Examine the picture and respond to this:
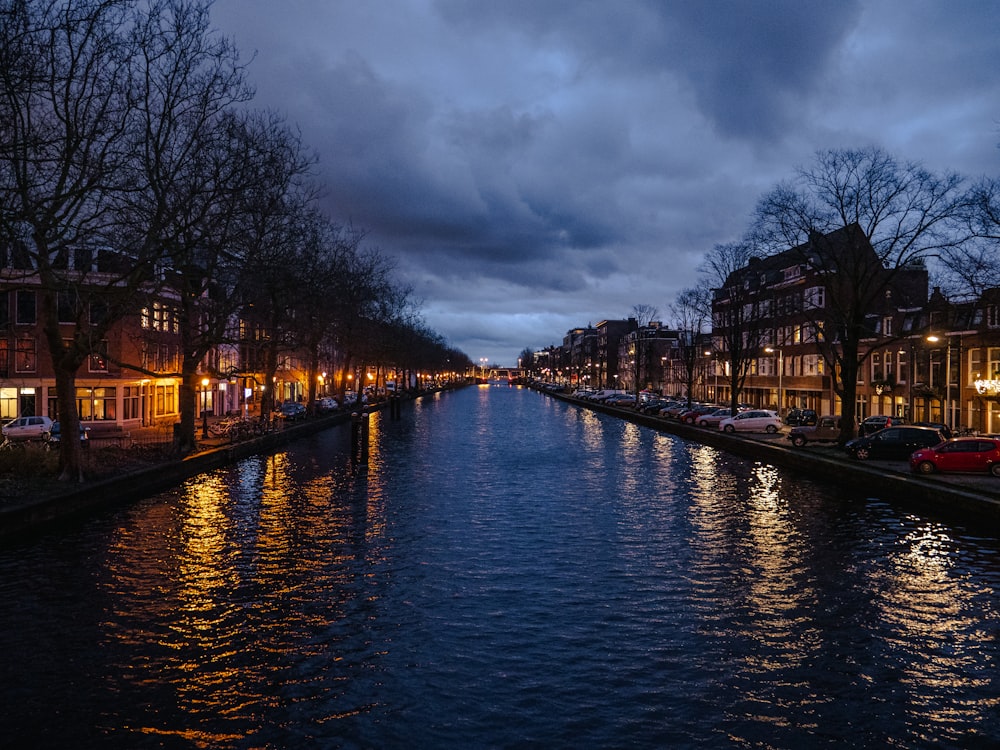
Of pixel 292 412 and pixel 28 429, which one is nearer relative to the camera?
pixel 28 429

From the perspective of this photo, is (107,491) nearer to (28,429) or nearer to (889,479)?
(28,429)

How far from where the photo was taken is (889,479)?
98.9 feet

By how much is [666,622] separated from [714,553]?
638 centimetres

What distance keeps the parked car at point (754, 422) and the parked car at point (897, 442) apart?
20.9m

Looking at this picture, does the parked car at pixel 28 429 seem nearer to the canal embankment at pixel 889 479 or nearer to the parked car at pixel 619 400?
the canal embankment at pixel 889 479

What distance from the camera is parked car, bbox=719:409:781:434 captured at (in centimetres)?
5916

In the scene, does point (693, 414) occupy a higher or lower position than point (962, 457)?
higher

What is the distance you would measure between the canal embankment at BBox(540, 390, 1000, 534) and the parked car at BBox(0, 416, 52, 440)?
41.5 metres

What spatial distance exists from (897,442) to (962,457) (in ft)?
19.5

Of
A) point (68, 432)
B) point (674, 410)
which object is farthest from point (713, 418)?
point (68, 432)

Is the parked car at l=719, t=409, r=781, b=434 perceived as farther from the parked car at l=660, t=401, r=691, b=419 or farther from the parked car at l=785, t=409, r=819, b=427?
the parked car at l=660, t=401, r=691, b=419

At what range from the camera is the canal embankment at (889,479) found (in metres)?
25.1

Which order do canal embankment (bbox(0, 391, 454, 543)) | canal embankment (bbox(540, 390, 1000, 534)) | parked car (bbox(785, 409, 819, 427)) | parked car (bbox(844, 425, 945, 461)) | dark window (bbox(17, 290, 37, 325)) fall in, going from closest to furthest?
1. canal embankment (bbox(0, 391, 454, 543))
2. canal embankment (bbox(540, 390, 1000, 534))
3. parked car (bbox(844, 425, 945, 461))
4. dark window (bbox(17, 290, 37, 325))
5. parked car (bbox(785, 409, 819, 427))

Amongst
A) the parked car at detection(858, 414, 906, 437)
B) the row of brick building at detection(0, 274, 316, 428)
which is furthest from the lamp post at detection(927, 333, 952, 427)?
the row of brick building at detection(0, 274, 316, 428)
